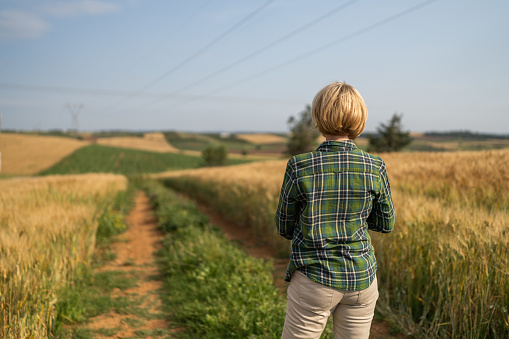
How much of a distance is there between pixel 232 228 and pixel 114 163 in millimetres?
60926

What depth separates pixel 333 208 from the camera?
1.77 metres

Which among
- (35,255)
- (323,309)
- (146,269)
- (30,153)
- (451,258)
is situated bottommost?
(30,153)

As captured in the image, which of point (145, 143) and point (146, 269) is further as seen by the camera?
point (145, 143)

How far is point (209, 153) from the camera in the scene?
226 ft

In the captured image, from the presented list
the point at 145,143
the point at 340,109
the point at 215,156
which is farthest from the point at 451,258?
the point at 145,143

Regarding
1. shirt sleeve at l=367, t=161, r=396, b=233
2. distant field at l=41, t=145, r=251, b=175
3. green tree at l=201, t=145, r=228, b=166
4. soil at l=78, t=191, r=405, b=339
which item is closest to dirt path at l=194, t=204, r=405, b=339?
soil at l=78, t=191, r=405, b=339

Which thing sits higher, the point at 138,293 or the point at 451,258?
the point at 451,258

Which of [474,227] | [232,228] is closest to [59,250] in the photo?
[474,227]

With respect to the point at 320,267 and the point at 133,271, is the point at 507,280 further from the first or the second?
the point at 133,271

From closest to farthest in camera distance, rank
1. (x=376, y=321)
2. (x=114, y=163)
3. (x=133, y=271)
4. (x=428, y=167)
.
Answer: (x=376, y=321), (x=133, y=271), (x=428, y=167), (x=114, y=163)

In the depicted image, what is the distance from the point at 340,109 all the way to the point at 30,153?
74226mm

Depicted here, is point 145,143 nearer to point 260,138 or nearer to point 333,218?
point 260,138

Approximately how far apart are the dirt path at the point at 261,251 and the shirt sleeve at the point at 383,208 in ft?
7.43

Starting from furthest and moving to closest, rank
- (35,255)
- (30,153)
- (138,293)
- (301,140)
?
(30,153), (301,140), (138,293), (35,255)
